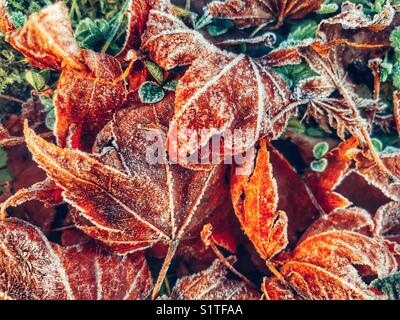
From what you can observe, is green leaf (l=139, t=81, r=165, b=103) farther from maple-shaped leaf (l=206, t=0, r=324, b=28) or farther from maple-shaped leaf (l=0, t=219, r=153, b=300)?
maple-shaped leaf (l=0, t=219, r=153, b=300)

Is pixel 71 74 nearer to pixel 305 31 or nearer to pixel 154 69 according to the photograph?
pixel 154 69

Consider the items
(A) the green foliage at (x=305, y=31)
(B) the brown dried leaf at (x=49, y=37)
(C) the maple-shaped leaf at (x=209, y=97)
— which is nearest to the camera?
(B) the brown dried leaf at (x=49, y=37)

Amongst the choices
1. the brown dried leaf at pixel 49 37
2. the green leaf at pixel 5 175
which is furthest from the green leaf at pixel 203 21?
the green leaf at pixel 5 175

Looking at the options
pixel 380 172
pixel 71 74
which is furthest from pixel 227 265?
pixel 71 74

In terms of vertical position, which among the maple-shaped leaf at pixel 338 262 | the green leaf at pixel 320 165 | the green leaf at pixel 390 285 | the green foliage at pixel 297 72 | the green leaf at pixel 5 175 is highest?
the green foliage at pixel 297 72

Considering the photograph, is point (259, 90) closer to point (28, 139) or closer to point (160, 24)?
point (160, 24)

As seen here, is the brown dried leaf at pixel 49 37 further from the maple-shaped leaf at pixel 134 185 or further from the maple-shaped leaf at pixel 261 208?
the maple-shaped leaf at pixel 261 208

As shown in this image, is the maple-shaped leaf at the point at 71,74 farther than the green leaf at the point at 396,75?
No
